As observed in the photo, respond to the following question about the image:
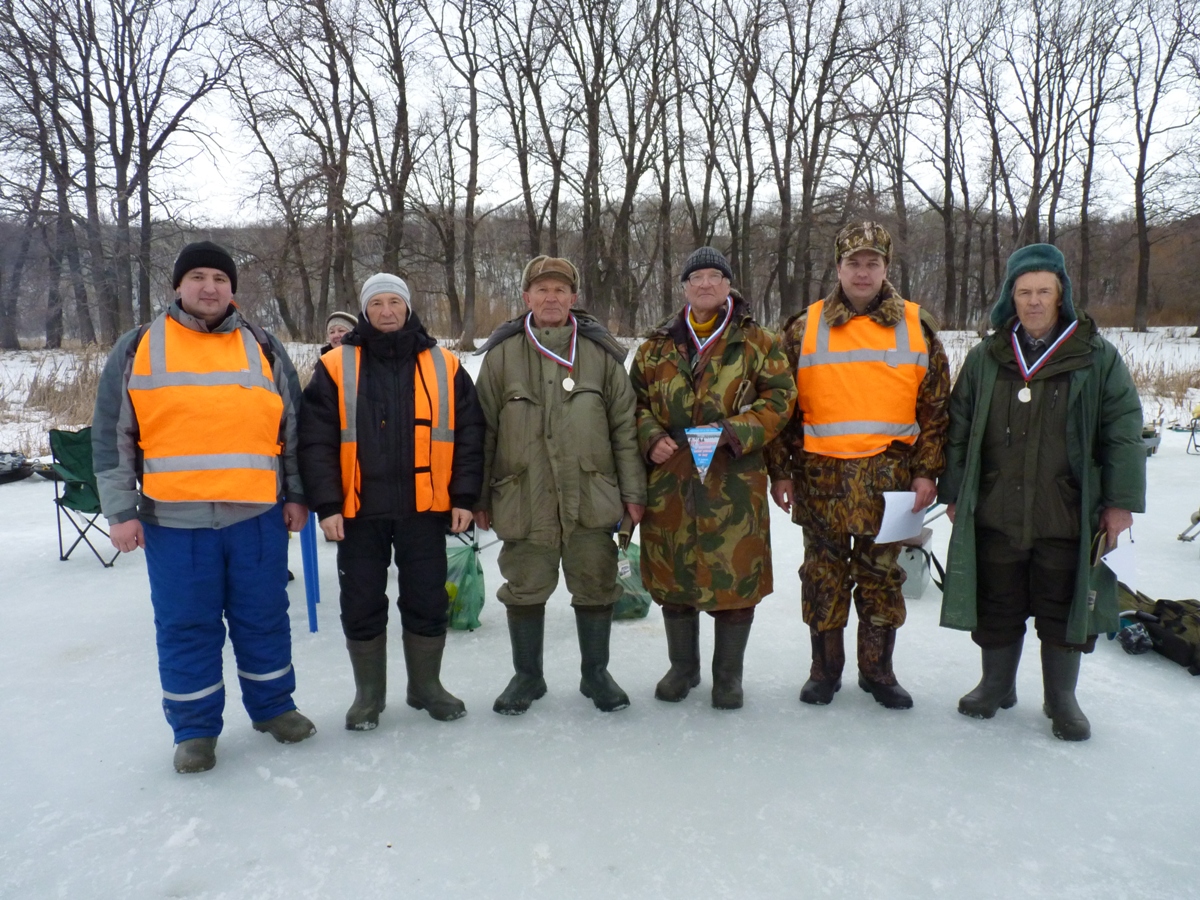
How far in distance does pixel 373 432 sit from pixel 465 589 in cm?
136

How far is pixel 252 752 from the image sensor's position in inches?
104

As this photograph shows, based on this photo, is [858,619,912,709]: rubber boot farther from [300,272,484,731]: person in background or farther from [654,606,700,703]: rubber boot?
[300,272,484,731]: person in background

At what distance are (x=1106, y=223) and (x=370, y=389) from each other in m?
37.9

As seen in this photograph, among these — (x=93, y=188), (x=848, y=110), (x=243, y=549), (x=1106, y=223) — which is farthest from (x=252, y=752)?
(x=1106, y=223)

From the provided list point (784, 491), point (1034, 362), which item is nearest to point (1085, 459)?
point (1034, 362)

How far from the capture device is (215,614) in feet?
8.35

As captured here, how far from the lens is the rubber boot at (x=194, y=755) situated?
2494mm

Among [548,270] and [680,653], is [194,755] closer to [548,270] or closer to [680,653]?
[680,653]

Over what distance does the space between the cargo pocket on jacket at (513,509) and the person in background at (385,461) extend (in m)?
0.12

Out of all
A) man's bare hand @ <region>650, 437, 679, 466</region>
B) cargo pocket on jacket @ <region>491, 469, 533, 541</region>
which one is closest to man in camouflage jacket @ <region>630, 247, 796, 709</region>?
man's bare hand @ <region>650, 437, 679, 466</region>

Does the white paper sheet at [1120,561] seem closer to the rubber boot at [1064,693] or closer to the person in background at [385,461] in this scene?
the rubber boot at [1064,693]

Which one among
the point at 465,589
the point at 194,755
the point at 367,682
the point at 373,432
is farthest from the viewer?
the point at 465,589

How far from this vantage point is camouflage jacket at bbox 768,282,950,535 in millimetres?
2770


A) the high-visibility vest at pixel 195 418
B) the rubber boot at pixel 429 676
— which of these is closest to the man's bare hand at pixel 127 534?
the high-visibility vest at pixel 195 418
